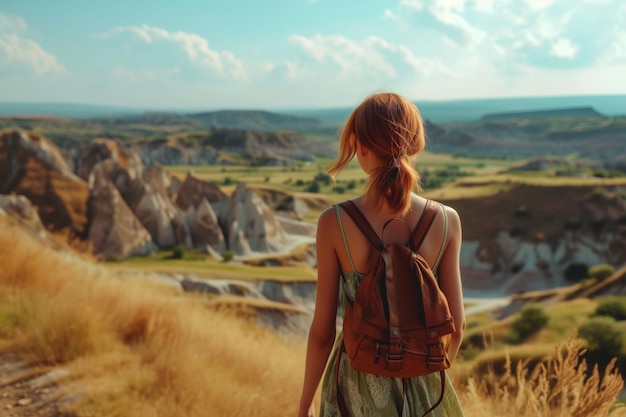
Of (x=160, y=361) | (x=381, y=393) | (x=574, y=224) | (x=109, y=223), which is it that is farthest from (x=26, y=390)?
(x=574, y=224)

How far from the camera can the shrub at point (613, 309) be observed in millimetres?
23344

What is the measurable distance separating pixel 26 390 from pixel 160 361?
1.03 meters

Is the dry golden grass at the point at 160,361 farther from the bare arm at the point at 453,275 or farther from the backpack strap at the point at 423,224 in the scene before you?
the backpack strap at the point at 423,224

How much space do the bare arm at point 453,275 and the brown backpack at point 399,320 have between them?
9.9 inches

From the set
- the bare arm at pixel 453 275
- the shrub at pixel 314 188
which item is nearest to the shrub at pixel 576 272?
the shrub at pixel 314 188

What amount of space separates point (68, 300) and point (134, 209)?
3631 centimetres

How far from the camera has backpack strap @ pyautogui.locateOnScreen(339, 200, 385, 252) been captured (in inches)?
83.8

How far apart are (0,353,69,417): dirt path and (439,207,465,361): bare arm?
3.12 m

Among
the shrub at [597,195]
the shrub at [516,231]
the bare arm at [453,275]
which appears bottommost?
the shrub at [516,231]

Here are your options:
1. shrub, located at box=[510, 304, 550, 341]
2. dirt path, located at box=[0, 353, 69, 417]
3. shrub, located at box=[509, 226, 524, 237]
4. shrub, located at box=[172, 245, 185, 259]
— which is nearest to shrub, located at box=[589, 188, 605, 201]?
shrub, located at box=[509, 226, 524, 237]

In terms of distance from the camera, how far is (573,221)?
59938 mm

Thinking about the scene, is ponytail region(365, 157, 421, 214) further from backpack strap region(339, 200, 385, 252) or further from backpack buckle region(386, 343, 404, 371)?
backpack buckle region(386, 343, 404, 371)

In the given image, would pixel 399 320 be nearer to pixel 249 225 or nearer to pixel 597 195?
pixel 249 225

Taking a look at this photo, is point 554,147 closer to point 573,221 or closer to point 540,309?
point 573,221
